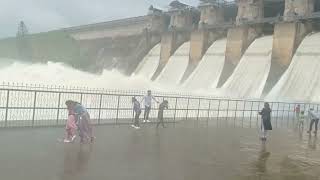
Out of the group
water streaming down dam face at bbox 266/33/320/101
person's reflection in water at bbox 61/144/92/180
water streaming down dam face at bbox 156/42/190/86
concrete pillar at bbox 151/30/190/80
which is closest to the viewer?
person's reflection in water at bbox 61/144/92/180

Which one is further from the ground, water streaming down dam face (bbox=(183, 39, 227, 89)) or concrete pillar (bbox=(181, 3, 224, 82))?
concrete pillar (bbox=(181, 3, 224, 82))

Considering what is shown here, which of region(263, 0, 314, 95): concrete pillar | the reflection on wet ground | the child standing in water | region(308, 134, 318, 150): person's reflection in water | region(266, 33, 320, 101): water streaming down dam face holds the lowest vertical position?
region(308, 134, 318, 150): person's reflection in water

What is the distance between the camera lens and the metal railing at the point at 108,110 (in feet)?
58.9

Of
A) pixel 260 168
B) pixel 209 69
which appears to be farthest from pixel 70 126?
pixel 209 69

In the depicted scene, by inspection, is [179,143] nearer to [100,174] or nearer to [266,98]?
[100,174]

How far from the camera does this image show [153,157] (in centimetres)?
1168

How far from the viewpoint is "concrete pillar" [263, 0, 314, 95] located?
37.2 m

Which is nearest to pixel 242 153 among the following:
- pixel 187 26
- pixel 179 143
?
pixel 179 143

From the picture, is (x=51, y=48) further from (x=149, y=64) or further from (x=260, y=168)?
(x=260, y=168)

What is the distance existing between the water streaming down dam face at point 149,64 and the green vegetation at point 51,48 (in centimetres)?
1426

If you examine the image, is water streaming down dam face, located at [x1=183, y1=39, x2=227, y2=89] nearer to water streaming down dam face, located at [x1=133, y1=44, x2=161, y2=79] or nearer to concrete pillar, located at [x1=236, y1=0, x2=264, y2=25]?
concrete pillar, located at [x1=236, y1=0, x2=264, y2=25]

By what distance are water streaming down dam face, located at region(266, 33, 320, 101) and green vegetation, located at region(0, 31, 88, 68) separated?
37.7 metres

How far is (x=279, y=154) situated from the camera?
13.8 meters

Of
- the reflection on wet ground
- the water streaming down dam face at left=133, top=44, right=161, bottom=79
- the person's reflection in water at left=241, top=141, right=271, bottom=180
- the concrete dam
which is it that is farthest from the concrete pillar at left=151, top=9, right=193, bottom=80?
the person's reflection in water at left=241, top=141, right=271, bottom=180
